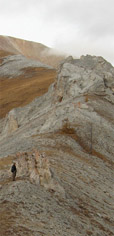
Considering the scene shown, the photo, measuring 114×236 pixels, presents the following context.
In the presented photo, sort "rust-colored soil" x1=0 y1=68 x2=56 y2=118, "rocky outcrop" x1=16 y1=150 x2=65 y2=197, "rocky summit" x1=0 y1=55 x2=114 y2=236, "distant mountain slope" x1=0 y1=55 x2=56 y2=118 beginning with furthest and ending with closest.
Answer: "distant mountain slope" x1=0 y1=55 x2=56 y2=118, "rust-colored soil" x1=0 y1=68 x2=56 y2=118, "rocky outcrop" x1=16 y1=150 x2=65 y2=197, "rocky summit" x1=0 y1=55 x2=114 y2=236

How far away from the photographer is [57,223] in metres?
17.8

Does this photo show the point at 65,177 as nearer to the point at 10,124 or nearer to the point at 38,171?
the point at 38,171

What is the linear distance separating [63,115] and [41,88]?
52910 mm

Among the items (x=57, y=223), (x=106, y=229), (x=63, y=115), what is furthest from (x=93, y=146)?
(x=57, y=223)

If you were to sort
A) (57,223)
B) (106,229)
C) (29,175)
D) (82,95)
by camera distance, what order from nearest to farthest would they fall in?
(57,223) → (106,229) → (29,175) → (82,95)

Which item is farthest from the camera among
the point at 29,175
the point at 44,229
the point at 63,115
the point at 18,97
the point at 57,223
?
the point at 18,97

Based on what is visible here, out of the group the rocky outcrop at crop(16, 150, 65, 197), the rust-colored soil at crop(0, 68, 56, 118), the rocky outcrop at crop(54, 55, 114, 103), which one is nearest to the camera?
the rocky outcrop at crop(16, 150, 65, 197)

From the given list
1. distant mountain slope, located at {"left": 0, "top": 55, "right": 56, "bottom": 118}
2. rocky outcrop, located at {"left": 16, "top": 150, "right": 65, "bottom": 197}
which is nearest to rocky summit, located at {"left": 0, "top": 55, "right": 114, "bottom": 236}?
rocky outcrop, located at {"left": 16, "top": 150, "right": 65, "bottom": 197}

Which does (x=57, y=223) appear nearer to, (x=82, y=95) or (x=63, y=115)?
(x=63, y=115)

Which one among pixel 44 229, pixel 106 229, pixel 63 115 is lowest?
pixel 106 229

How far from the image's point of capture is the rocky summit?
1769cm

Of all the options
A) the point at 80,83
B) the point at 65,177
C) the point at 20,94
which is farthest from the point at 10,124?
the point at 65,177

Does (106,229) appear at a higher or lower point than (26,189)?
lower

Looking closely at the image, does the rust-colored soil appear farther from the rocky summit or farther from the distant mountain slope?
the rocky summit
